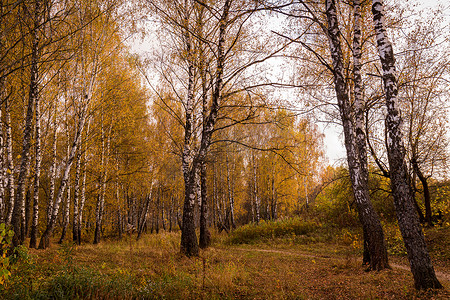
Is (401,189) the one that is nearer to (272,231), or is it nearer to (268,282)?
(268,282)

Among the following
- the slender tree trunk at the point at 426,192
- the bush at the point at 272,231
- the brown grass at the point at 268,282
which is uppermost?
the slender tree trunk at the point at 426,192

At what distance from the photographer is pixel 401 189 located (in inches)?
163

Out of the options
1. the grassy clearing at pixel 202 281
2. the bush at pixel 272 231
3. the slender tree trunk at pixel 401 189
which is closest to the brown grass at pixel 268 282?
the grassy clearing at pixel 202 281

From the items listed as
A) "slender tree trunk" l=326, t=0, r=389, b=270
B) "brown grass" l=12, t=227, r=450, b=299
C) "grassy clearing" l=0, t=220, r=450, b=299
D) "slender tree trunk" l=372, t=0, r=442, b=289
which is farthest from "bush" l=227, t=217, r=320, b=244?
"slender tree trunk" l=372, t=0, r=442, b=289

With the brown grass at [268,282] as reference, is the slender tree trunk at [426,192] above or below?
above

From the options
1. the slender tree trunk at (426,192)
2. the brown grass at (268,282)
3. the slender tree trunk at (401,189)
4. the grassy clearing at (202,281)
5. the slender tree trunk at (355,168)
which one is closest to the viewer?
the grassy clearing at (202,281)

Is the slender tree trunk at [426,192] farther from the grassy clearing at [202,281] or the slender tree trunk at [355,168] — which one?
the slender tree trunk at [355,168]

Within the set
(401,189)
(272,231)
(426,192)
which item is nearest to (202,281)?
(401,189)

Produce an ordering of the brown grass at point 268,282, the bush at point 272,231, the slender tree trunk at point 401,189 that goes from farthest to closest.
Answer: the bush at point 272,231 < the brown grass at point 268,282 < the slender tree trunk at point 401,189

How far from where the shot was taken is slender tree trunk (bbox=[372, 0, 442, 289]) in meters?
3.94

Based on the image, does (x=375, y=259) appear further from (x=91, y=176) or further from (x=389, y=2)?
(x=91, y=176)

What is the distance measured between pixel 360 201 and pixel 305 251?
5.58 meters

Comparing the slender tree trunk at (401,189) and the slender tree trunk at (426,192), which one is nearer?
the slender tree trunk at (401,189)

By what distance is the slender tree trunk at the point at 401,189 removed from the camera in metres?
3.94
